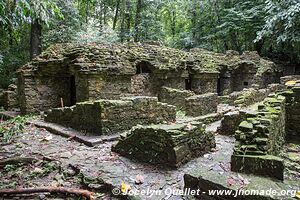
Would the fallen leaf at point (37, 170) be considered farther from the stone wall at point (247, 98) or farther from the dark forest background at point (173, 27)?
the stone wall at point (247, 98)

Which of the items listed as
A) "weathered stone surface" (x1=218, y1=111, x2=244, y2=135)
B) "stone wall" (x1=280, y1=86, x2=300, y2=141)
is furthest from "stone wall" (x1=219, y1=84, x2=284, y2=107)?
"stone wall" (x1=280, y1=86, x2=300, y2=141)

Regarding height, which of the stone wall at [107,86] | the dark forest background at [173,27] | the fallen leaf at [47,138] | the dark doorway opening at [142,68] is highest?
the dark forest background at [173,27]

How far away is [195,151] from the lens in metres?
5.09

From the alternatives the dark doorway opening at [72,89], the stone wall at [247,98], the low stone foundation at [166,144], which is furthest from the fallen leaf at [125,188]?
the stone wall at [247,98]

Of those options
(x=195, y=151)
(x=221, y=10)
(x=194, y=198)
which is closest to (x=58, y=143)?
(x=195, y=151)

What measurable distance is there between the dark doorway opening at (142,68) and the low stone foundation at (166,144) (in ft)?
22.8

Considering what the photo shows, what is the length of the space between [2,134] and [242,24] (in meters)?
20.0

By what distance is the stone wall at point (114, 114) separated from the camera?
6781mm

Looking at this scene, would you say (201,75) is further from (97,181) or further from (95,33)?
(97,181)

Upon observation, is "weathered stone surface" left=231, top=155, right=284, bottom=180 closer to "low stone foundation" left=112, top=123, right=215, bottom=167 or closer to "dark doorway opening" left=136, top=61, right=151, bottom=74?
"low stone foundation" left=112, top=123, right=215, bottom=167

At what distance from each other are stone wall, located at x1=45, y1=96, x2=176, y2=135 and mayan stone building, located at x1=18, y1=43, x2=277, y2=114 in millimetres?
1640

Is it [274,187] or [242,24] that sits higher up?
[242,24]

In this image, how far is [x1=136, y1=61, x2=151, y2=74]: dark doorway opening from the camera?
1203 cm

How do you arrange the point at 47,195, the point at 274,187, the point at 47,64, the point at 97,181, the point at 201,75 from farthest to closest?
the point at 201,75
the point at 47,64
the point at 97,181
the point at 47,195
the point at 274,187
